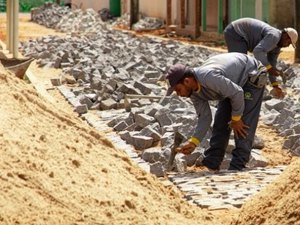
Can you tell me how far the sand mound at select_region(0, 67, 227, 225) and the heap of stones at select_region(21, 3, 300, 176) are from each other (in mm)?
1861

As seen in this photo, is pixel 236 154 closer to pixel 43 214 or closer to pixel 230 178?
pixel 230 178

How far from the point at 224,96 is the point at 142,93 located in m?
6.34

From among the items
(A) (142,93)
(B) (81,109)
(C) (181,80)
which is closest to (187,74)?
(C) (181,80)

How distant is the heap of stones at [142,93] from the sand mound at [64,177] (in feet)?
6.11

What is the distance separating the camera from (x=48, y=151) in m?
5.55

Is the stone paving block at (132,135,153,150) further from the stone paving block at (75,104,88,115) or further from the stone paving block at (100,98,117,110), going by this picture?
the stone paving block at (100,98,117,110)

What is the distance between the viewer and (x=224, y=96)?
25.1 feet

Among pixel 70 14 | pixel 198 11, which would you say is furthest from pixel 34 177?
pixel 70 14

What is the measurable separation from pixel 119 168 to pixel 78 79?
10.4 metres

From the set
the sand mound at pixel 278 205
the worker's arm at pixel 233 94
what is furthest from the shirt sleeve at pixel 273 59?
the sand mound at pixel 278 205

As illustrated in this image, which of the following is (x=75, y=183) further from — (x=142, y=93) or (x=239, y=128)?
(x=142, y=93)

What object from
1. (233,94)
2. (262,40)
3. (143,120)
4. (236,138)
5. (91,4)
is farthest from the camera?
(91,4)

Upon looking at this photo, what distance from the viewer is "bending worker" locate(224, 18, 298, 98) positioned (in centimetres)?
921

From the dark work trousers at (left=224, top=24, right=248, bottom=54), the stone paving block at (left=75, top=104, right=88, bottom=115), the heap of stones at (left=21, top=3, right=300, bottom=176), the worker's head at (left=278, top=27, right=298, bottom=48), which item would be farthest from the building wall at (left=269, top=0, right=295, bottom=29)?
the worker's head at (left=278, top=27, right=298, bottom=48)
